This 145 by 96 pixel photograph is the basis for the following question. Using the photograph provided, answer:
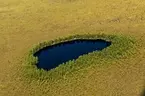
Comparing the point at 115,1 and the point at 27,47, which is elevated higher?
the point at 115,1

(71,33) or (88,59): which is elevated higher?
(71,33)

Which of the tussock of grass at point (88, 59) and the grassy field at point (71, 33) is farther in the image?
the tussock of grass at point (88, 59)

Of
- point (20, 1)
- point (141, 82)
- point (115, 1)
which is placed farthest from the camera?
point (20, 1)

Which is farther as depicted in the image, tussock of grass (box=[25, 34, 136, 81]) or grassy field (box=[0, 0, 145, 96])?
tussock of grass (box=[25, 34, 136, 81])

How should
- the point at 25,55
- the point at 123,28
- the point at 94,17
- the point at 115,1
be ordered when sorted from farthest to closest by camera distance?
the point at 115,1
the point at 94,17
the point at 123,28
the point at 25,55

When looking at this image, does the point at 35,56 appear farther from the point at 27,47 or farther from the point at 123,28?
the point at 123,28

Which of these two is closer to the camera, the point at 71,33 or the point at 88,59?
the point at 88,59

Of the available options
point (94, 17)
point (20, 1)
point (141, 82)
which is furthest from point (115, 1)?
point (141, 82)

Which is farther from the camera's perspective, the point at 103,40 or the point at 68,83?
the point at 103,40
